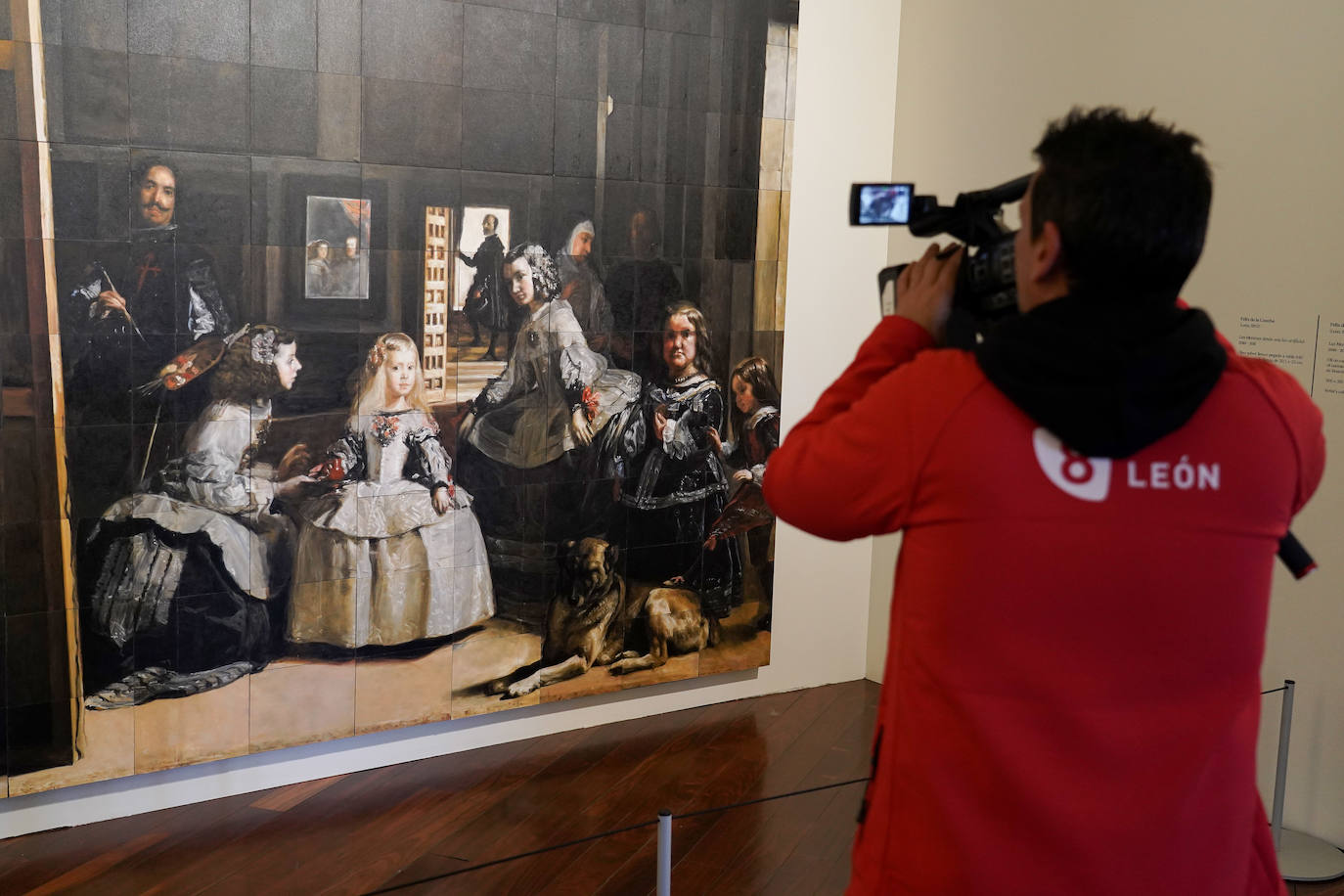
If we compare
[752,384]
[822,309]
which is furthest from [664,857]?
[822,309]

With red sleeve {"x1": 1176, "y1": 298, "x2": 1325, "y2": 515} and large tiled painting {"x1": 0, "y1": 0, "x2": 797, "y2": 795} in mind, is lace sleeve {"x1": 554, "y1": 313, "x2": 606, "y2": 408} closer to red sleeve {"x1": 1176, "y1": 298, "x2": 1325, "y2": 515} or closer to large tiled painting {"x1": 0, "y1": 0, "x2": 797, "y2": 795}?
Answer: large tiled painting {"x1": 0, "y1": 0, "x2": 797, "y2": 795}

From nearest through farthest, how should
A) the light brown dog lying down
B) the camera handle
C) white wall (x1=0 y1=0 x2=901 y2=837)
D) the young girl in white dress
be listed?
the camera handle
the young girl in white dress
the light brown dog lying down
white wall (x1=0 y1=0 x2=901 y2=837)

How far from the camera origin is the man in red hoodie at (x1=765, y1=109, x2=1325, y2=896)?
1260 mm

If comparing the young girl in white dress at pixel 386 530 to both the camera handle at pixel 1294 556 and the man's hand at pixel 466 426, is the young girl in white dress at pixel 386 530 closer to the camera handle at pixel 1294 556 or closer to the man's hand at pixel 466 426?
the man's hand at pixel 466 426

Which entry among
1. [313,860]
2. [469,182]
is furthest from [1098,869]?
[469,182]

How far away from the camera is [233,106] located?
13.1 feet

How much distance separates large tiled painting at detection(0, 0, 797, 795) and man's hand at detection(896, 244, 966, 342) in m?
3.11

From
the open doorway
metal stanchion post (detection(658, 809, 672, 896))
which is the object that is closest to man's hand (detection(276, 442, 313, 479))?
the open doorway

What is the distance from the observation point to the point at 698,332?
5.20 metres

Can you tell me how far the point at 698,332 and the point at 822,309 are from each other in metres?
0.77

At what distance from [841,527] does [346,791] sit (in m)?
3.57

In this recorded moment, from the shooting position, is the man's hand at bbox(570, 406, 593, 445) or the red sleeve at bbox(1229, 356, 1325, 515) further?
the man's hand at bbox(570, 406, 593, 445)

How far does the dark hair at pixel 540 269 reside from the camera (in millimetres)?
4660

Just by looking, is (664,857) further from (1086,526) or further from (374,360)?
(374,360)
